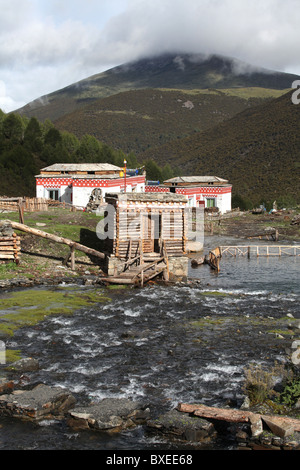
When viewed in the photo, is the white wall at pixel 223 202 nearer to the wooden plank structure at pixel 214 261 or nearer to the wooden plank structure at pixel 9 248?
the wooden plank structure at pixel 214 261

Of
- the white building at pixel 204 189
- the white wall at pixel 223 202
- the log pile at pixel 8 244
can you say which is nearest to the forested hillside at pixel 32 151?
the white building at pixel 204 189

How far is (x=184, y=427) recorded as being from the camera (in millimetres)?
11453

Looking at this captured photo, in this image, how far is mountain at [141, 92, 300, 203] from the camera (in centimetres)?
9431

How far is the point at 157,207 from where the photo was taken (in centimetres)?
2920

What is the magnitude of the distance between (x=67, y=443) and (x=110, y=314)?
9.76m

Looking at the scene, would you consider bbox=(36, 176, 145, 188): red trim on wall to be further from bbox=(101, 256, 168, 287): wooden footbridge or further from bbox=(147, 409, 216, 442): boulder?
bbox=(147, 409, 216, 442): boulder

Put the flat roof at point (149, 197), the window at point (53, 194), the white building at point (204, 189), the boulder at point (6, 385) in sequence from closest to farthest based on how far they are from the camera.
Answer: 1. the boulder at point (6, 385)
2. the flat roof at point (149, 197)
3. the window at point (53, 194)
4. the white building at point (204, 189)

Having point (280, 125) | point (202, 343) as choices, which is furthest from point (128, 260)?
point (280, 125)

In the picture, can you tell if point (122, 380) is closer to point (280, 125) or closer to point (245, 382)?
point (245, 382)

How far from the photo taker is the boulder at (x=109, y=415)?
11688 mm

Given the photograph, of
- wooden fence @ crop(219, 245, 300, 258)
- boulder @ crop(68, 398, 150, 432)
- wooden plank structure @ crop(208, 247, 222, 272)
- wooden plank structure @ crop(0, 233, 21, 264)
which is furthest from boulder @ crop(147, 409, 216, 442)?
wooden fence @ crop(219, 245, 300, 258)

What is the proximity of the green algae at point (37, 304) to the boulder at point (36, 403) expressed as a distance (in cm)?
523
